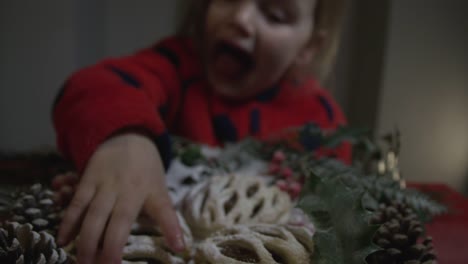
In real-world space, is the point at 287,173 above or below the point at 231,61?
below

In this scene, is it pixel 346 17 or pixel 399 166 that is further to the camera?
pixel 346 17

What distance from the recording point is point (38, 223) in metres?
0.28

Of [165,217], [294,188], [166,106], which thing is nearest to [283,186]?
[294,188]

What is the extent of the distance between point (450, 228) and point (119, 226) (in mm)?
392

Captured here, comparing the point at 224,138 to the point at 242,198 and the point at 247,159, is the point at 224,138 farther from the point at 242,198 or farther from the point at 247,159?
the point at 242,198

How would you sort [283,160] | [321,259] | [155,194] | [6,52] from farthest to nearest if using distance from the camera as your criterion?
[6,52], [283,160], [155,194], [321,259]

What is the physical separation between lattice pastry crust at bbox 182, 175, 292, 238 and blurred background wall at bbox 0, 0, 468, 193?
240 mm

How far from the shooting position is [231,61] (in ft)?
2.16

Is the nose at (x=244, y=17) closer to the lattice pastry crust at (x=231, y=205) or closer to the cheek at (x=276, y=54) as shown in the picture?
the cheek at (x=276, y=54)

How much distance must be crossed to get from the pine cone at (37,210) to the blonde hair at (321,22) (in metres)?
0.56

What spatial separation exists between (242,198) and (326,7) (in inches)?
22.6

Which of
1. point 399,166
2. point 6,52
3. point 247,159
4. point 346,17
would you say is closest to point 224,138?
point 247,159

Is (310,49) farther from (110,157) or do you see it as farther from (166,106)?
(110,157)

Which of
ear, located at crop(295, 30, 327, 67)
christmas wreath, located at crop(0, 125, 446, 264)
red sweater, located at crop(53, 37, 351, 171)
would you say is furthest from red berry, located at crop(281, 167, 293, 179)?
ear, located at crop(295, 30, 327, 67)
